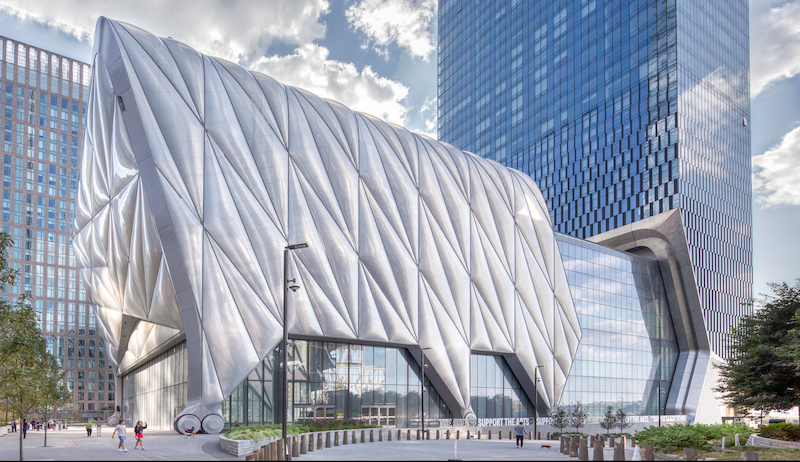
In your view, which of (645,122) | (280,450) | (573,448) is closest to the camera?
(280,450)

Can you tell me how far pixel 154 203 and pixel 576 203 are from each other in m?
63.4

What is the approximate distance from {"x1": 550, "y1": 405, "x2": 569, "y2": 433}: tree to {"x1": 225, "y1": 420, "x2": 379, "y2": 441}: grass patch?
20043mm

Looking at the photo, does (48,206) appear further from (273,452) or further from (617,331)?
(273,452)

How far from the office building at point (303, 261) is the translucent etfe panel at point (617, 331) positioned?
45 cm

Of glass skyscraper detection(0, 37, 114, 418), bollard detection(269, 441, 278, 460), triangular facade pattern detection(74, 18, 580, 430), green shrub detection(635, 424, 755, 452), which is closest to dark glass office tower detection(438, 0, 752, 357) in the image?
triangular facade pattern detection(74, 18, 580, 430)

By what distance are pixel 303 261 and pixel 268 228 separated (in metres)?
3.55

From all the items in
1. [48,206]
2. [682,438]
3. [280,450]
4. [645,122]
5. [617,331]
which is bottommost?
[682,438]

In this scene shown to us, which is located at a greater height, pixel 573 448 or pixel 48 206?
pixel 48 206

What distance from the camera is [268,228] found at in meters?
46.0

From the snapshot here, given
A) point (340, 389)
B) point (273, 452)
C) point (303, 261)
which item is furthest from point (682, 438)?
point (303, 261)

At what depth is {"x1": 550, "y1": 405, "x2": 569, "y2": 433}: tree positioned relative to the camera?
190 ft

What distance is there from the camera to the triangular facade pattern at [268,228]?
43062 millimetres

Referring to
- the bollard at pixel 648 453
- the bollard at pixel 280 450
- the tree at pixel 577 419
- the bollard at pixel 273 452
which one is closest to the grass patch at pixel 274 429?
the bollard at pixel 280 450

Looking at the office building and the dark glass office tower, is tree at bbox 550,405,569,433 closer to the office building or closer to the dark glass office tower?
the office building
